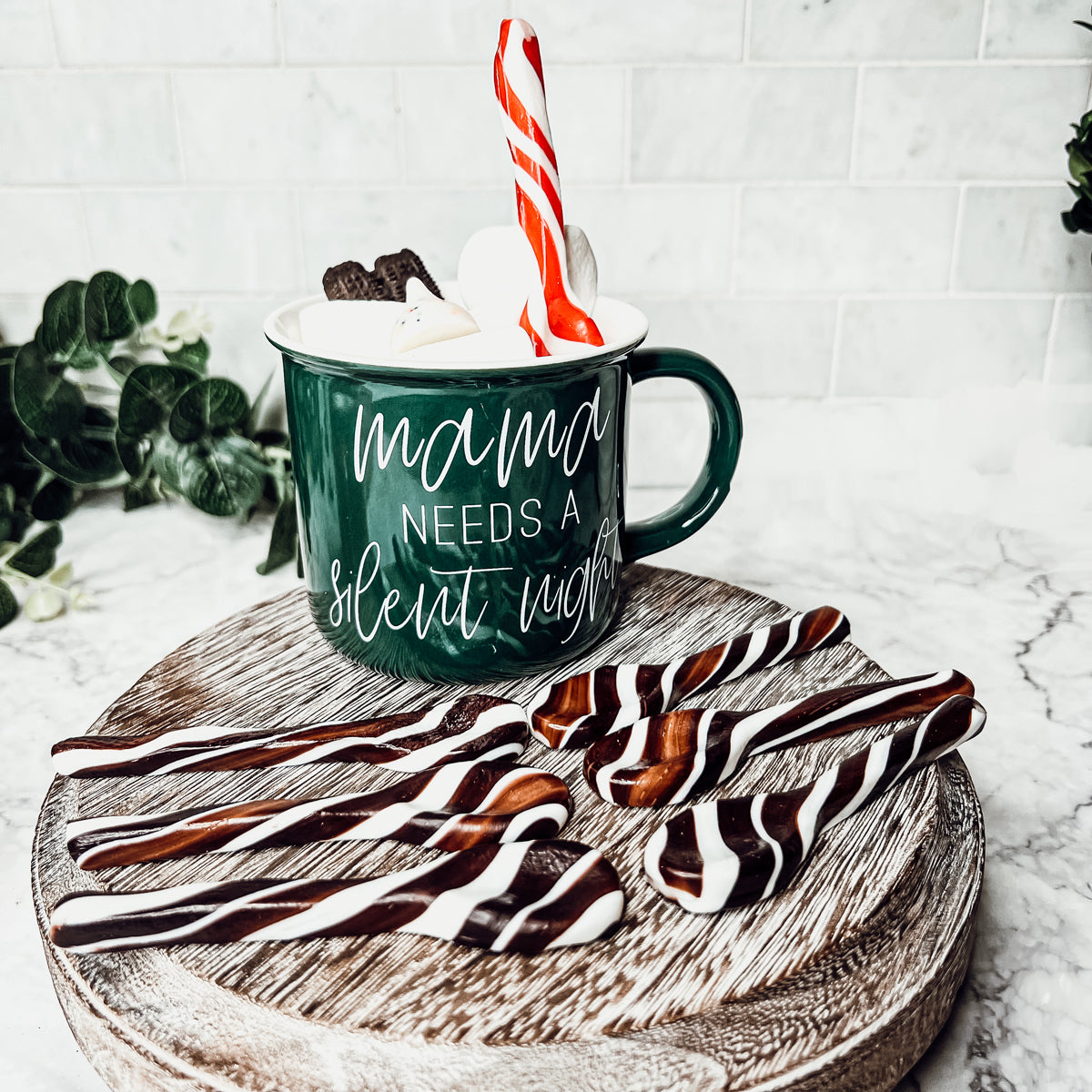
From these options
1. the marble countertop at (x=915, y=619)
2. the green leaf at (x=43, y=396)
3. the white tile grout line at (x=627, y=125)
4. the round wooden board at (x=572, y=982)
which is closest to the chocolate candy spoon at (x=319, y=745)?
the round wooden board at (x=572, y=982)

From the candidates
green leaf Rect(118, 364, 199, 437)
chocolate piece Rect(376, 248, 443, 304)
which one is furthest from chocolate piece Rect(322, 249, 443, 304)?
green leaf Rect(118, 364, 199, 437)

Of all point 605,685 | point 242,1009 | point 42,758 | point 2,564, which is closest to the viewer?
point 242,1009

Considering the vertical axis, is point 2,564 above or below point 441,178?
below

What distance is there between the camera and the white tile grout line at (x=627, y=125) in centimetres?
93

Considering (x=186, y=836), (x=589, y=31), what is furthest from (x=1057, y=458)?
(x=186, y=836)

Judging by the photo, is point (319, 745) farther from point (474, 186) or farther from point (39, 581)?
point (474, 186)

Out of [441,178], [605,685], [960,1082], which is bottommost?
[960,1082]

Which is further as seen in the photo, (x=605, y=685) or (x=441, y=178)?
(x=441, y=178)

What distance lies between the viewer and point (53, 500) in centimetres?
100

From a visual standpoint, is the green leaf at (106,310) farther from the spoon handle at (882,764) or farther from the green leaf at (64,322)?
the spoon handle at (882,764)

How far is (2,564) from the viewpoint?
35.0 inches

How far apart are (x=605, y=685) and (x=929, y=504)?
1.95 feet

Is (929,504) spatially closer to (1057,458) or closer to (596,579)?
(1057,458)

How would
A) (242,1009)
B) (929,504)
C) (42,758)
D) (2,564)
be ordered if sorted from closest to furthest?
(242,1009)
(42,758)
(2,564)
(929,504)
